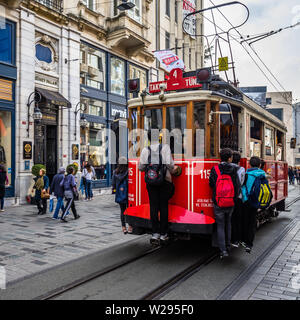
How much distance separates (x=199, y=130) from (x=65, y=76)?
10642 millimetres

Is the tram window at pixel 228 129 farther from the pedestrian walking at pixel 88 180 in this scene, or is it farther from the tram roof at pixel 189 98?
the pedestrian walking at pixel 88 180

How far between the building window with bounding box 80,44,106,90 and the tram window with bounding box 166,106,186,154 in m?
11.1

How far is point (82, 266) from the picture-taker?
17.8ft

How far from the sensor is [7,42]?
40.7 feet

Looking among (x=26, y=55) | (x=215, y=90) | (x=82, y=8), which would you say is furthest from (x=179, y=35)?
(x=215, y=90)

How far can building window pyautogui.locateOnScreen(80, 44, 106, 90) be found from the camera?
53.3ft

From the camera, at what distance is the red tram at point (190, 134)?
5609mm

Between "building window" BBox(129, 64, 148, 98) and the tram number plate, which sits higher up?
"building window" BBox(129, 64, 148, 98)

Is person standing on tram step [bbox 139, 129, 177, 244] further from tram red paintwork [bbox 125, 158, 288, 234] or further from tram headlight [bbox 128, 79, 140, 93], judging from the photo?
tram headlight [bbox 128, 79, 140, 93]

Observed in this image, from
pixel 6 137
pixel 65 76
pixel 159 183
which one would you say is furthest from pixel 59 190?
pixel 65 76

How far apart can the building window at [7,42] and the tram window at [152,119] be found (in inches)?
331

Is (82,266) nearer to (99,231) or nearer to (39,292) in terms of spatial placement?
(39,292)

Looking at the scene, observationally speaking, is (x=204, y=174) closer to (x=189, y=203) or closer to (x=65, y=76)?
(x=189, y=203)

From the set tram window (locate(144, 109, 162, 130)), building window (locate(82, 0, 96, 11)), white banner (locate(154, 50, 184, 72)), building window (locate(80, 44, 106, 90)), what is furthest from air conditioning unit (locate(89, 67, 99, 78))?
tram window (locate(144, 109, 162, 130))
